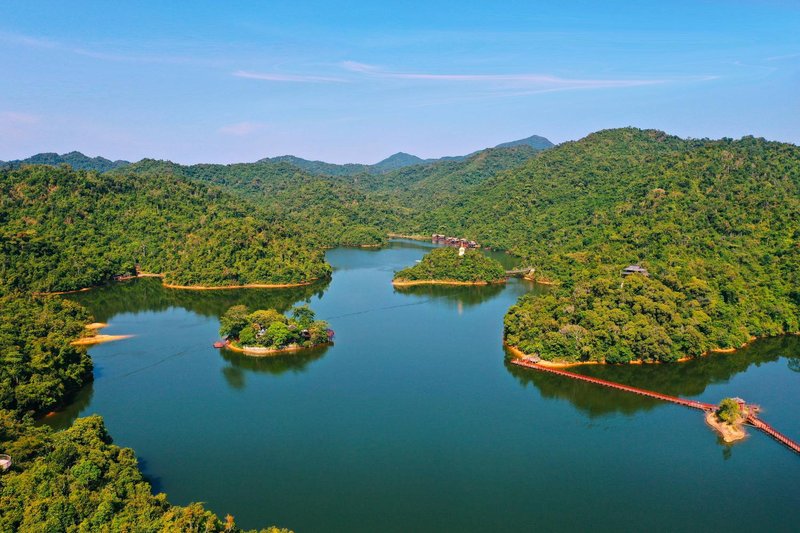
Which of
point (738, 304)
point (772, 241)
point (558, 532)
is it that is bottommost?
point (558, 532)

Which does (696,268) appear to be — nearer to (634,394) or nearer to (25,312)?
(634,394)

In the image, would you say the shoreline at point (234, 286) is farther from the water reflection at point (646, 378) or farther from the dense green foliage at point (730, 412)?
the dense green foliage at point (730, 412)

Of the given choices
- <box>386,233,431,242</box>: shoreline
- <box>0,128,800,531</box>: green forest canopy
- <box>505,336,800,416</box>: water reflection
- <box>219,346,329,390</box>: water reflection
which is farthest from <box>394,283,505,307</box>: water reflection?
<box>386,233,431,242</box>: shoreline

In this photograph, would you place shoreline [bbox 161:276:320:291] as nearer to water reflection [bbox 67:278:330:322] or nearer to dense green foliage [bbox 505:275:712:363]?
water reflection [bbox 67:278:330:322]

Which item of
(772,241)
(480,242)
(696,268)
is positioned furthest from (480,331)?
(480,242)

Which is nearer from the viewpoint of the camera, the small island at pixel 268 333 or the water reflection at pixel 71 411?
the water reflection at pixel 71 411

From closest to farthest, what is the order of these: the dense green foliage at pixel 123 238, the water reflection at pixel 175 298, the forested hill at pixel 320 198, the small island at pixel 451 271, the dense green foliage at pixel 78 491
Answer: the dense green foliage at pixel 78 491 → the water reflection at pixel 175 298 → the dense green foliage at pixel 123 238 → the small island at pixel 451 271 → the forested hill at pixel 320 198

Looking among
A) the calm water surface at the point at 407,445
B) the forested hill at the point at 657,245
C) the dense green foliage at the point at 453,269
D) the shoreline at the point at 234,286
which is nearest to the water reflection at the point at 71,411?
the calm water surface at the point at 407,445
